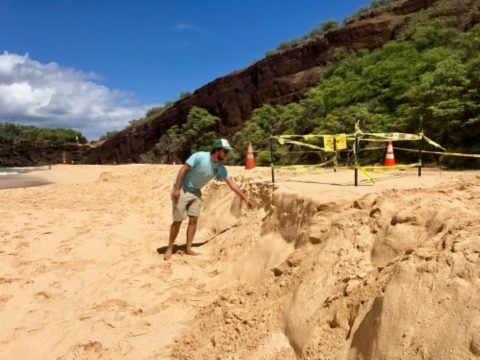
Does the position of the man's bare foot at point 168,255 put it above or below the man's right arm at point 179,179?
below

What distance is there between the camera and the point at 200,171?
4973 millimetres

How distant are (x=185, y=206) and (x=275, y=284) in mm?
Answer: 2113

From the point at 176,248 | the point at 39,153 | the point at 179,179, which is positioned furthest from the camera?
the point at 39,153

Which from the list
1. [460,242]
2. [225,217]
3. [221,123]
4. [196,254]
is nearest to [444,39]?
[225,217]

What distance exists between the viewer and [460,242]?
2.06m

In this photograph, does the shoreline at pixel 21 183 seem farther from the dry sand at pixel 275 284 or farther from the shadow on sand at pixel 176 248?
the shadow on sand at pixel 176 248

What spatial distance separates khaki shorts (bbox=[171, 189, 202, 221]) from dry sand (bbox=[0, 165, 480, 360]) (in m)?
0.59

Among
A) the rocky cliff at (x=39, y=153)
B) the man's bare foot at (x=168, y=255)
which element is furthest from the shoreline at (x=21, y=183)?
the rocky cliff at (x=39, y=153)

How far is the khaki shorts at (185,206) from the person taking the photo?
5.06 metres

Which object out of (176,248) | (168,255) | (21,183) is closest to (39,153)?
(21,183)

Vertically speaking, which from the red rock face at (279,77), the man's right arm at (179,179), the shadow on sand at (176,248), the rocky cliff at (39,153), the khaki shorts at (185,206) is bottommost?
the shadow on sand at (176,248)

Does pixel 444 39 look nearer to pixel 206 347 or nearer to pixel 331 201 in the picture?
pixel 331 201

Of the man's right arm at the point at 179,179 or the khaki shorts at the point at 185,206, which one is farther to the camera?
the khaki shorts at the point at 185,206

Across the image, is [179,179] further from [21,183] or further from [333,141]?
[21,183]
